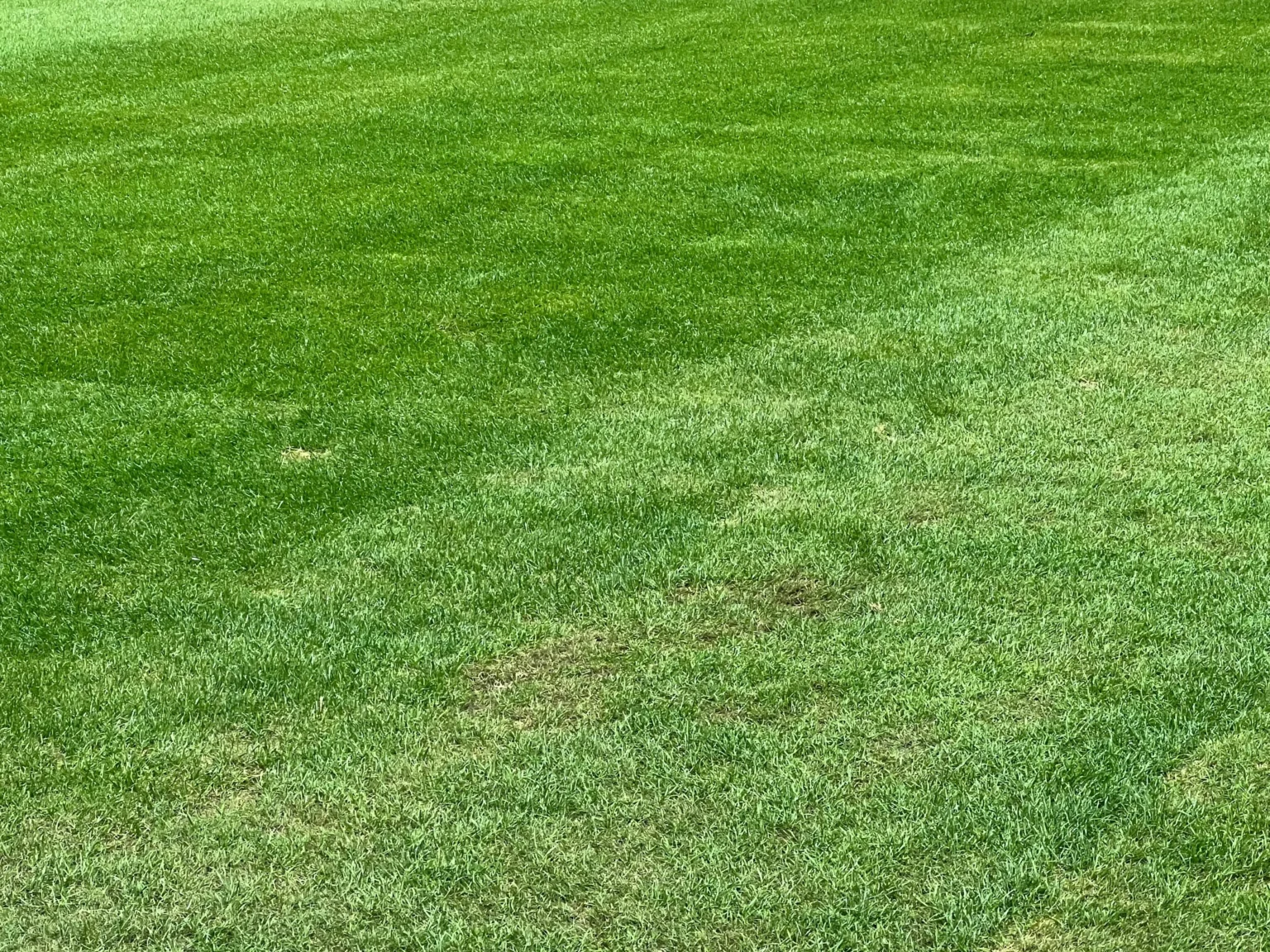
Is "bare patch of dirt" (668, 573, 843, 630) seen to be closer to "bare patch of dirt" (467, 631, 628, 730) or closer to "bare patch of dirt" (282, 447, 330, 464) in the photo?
"bare patch of dirt" (467, 631, 628, 730)

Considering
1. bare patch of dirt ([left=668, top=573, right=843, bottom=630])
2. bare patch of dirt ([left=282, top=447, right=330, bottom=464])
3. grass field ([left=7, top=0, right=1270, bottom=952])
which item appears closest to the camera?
grass field ([left=7, top=0, right=1270, bottom=952])

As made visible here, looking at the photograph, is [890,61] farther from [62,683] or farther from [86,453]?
[62,683]

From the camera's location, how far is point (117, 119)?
9.31 m

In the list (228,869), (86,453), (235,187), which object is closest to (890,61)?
(235,187)

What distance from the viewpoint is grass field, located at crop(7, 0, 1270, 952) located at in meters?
2.82

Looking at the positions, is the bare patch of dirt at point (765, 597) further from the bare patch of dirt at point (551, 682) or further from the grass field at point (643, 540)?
the bare patch of dirt at point (551, 682)

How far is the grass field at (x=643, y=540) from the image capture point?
282cm

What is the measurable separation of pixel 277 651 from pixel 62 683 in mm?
498

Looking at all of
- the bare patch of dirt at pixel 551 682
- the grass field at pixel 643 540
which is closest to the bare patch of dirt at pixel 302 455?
the grass field at pixel 643 540

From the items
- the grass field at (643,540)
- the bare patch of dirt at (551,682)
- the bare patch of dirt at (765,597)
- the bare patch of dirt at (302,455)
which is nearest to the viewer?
the grass field at (643,540)

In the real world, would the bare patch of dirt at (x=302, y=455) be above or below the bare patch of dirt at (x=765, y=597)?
above

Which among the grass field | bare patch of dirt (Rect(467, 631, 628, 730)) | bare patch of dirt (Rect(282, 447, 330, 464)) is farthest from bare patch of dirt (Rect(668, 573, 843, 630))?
bare patch of dirt (Rect(282, 447, 330, 464))

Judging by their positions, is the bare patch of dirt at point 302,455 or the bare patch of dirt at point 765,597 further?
the bare patch of dirt at point 302,455

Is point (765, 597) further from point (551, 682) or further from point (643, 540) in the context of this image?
point (551, 682)
